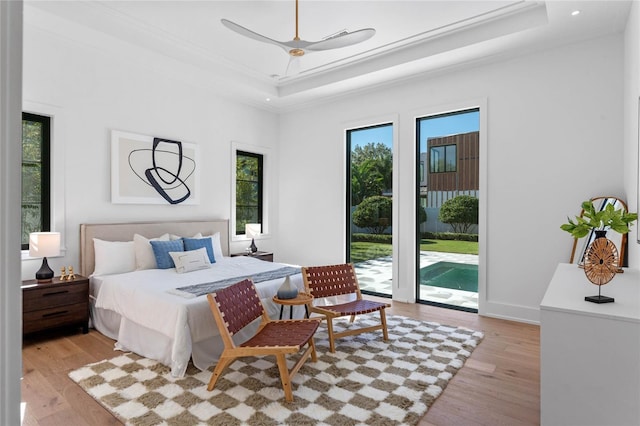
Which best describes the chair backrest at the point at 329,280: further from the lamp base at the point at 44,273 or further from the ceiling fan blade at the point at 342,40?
the lamp base at the point at 44,273

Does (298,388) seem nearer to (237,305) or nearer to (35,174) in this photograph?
(237,305)

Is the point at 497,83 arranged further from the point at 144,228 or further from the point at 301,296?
the point at 144,228

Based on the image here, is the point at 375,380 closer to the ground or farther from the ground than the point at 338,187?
closer to the ground

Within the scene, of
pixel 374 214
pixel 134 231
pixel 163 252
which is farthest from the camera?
pixel 374 214

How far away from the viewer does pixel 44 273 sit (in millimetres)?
3709

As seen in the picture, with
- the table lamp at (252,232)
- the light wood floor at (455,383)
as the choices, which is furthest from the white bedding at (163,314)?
the table lamp at (252,232)

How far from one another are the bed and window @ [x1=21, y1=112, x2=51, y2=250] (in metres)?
0.42

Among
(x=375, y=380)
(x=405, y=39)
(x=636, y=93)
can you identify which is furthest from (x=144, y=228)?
(x=636, y=93)

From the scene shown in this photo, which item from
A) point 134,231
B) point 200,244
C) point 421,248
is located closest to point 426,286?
point 421,248

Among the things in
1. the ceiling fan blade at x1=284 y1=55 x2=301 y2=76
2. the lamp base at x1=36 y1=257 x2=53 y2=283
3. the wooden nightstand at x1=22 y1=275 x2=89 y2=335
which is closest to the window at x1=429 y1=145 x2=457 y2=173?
the ceiling fan blade at x1=284 y1=55 x2=301 y2=76

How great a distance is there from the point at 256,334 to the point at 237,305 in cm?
27

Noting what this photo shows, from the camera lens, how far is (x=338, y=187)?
6.05 m

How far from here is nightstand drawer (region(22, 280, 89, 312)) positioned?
3.50m

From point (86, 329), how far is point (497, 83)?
5460mm
